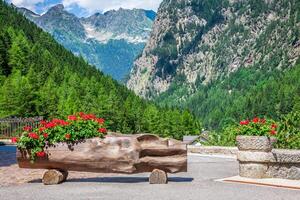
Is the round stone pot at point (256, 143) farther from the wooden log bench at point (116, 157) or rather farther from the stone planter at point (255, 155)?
the wooden log bench at point (116, 157)

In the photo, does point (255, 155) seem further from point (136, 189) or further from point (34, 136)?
point (34, 136)

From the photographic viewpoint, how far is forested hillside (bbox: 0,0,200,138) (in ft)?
261

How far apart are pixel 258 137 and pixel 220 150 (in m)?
9.59

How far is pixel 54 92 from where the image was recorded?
98.6 meters

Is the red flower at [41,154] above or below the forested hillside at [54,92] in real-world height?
below

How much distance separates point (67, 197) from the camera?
37.0ft

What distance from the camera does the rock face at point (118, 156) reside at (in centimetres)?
1303

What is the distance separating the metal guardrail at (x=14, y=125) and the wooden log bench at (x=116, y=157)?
914 inches

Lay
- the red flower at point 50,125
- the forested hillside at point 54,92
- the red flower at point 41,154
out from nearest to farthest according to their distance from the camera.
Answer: the red flower at point 41,154 < the red flower at point 50,125 < the forested hillside at point 54,92

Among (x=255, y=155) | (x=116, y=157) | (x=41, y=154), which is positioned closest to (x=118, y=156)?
(x=116, y=157)

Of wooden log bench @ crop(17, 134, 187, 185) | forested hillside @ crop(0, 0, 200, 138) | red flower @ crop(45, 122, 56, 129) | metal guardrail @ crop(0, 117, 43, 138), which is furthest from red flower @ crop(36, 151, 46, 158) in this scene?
forested hillside @ crop(0, 0, 200, 138)

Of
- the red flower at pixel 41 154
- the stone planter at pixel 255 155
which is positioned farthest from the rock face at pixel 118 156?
the stone planter at pixel 255 155

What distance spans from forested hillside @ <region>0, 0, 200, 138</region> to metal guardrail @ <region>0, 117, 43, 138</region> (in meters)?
30.9

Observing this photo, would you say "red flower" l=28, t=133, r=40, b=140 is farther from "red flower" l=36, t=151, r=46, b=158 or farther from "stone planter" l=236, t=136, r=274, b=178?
"stone planter" l=236, t=136, r=274, b=178
